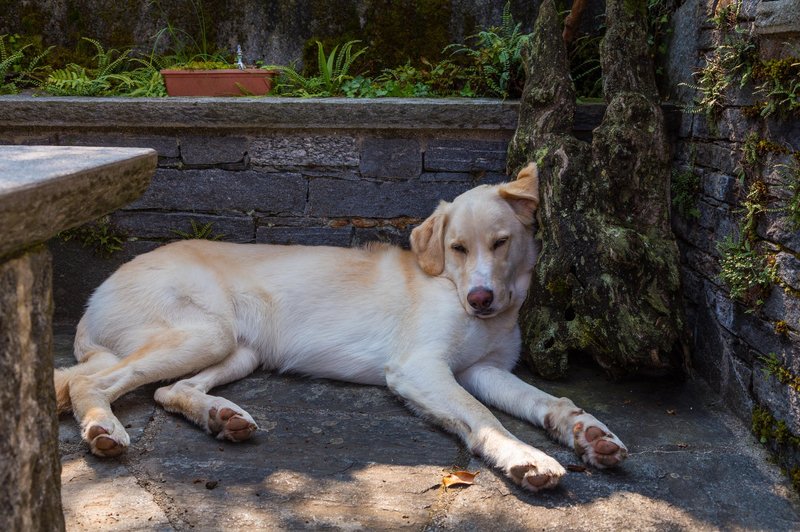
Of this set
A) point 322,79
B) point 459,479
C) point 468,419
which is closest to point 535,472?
point 459,479

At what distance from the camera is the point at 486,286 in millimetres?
3871

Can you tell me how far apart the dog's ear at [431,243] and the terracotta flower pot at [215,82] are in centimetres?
181

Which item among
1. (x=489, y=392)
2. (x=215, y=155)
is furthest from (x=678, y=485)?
(x=215, y=155)

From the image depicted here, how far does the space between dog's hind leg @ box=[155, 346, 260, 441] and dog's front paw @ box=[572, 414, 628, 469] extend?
1425 millimetres

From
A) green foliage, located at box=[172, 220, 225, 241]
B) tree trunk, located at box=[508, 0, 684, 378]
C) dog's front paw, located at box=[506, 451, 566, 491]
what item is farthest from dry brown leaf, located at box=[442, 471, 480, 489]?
green foliage, located at box=[172, 220, 225, 241]

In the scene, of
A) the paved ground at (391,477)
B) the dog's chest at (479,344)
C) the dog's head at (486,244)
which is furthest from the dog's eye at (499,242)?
the paved ground at (391,477)

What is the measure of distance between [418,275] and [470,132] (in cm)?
112

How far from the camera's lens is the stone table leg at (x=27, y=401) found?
1.85m

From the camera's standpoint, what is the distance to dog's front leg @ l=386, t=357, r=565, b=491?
9.89 feet

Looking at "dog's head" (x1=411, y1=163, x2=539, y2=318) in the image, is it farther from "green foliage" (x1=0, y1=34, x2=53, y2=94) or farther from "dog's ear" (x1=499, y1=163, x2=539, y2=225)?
"green foliage" (x1=0, y1=34, x2=53, y2=94)

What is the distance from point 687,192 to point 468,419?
1823 mm

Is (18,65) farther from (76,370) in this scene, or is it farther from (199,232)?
Result: (76,370)

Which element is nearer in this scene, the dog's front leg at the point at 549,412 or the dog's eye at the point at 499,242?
the dog's front leg at the point at 549,412

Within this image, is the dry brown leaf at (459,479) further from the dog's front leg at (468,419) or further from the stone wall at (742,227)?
the stone wall at (742,227)
